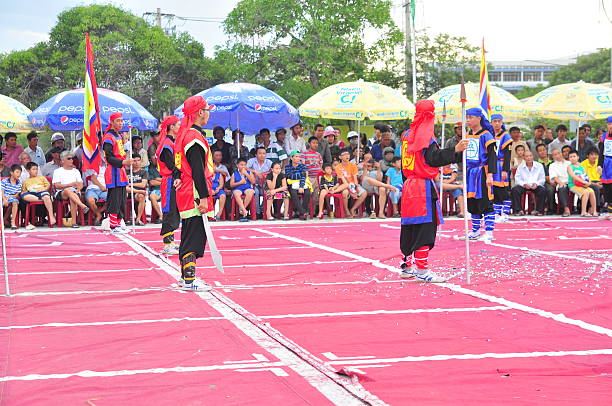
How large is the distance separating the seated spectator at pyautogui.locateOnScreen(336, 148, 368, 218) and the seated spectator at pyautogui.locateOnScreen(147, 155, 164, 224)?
12.4ft

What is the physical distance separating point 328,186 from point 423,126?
31.2ft

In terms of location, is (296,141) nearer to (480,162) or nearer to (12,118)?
(12,118)

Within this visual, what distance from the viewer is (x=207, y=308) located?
8102 mm

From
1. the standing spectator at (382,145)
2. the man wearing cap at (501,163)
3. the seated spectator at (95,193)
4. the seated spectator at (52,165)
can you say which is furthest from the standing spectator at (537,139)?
the seated spectator at (52,165)

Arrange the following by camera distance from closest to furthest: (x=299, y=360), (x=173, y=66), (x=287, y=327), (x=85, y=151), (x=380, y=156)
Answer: (x=299, y=360)
(x=287, y=327)
(x=85, y=151)
(x=380, y=156)
(x=173, y=66)

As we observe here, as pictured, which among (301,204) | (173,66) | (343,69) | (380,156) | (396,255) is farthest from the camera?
(173,66)

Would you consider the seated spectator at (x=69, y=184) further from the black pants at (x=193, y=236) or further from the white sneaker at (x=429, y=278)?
the white sneaker at (x=429, y=278)

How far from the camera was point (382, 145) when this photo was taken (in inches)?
789

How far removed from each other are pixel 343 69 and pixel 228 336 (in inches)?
1315

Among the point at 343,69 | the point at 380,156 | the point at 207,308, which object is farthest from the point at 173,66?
the point at 207,308

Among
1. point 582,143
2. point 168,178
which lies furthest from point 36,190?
point 582,143

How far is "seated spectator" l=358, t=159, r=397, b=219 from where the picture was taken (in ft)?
61.4

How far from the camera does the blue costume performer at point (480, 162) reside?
13125 millimetres

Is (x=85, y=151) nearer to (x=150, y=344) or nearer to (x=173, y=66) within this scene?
(x=150, y=344)
